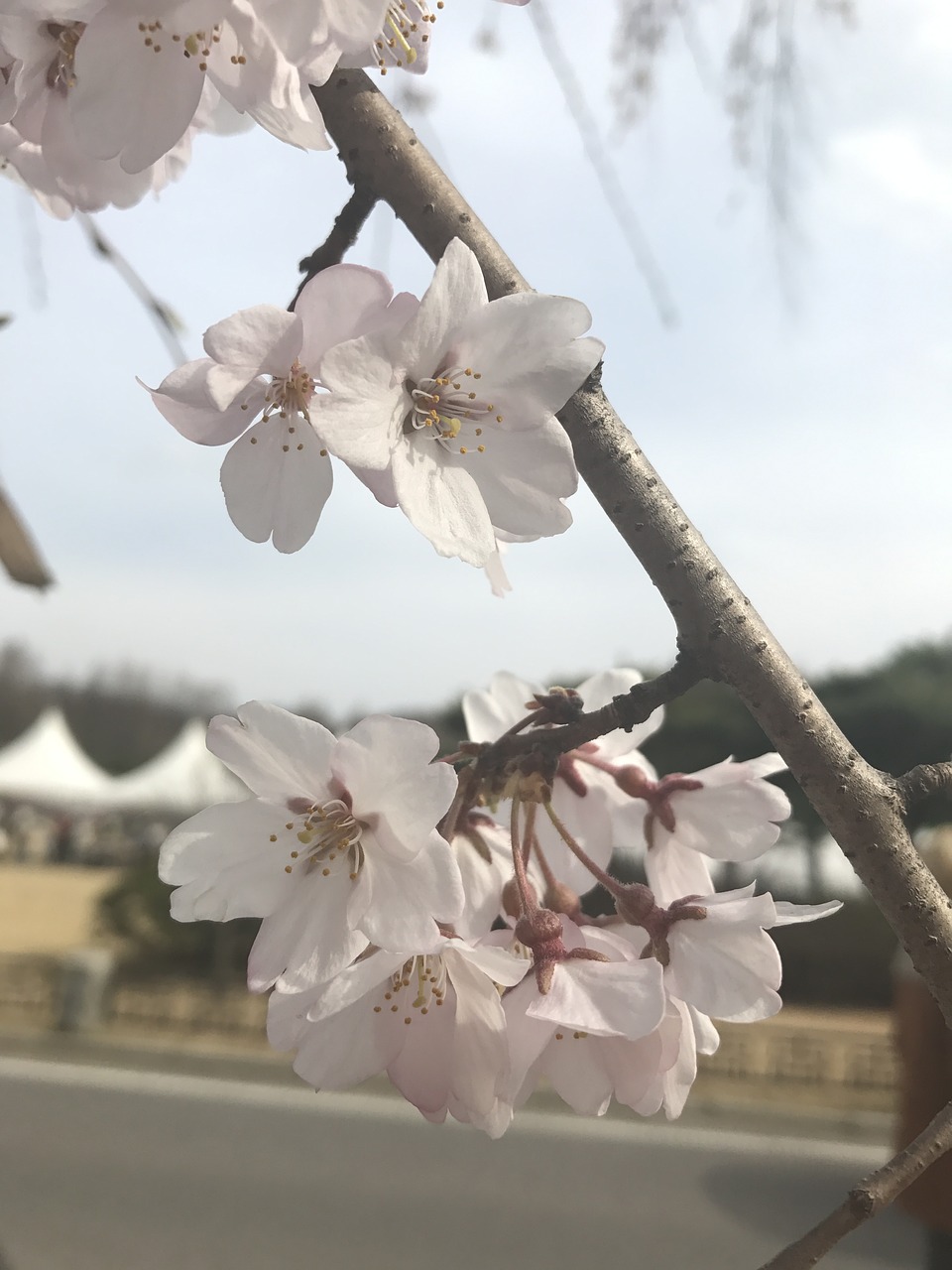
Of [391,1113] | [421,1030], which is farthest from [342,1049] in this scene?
[391,1113]

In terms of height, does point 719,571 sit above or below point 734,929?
above

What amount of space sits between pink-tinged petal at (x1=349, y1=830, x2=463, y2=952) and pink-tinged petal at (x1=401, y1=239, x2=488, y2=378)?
16 cm

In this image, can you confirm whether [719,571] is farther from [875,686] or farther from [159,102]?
[875,686]

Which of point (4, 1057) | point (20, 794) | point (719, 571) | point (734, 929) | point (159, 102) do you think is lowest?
point (4, 1057)

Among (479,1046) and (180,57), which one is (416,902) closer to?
(479,1046)

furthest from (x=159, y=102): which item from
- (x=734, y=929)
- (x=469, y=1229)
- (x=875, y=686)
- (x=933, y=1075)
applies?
(x=875, y=686)

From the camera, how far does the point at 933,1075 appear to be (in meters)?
2.97

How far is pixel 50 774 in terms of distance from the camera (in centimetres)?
1217

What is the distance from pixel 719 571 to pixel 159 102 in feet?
0.72

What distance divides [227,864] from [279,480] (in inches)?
5.7

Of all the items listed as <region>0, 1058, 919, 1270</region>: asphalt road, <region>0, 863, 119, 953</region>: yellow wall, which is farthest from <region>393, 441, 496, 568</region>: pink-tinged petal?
<region>0, 863, 119, 953</region>: yellow wall

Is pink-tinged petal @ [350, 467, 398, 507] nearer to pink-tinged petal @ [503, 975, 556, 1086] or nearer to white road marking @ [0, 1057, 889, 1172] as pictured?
pink-tinged petal @ [503, 975, 556, 1086]

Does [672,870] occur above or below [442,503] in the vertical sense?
below

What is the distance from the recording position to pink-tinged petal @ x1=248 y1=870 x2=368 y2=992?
0.34 metres
